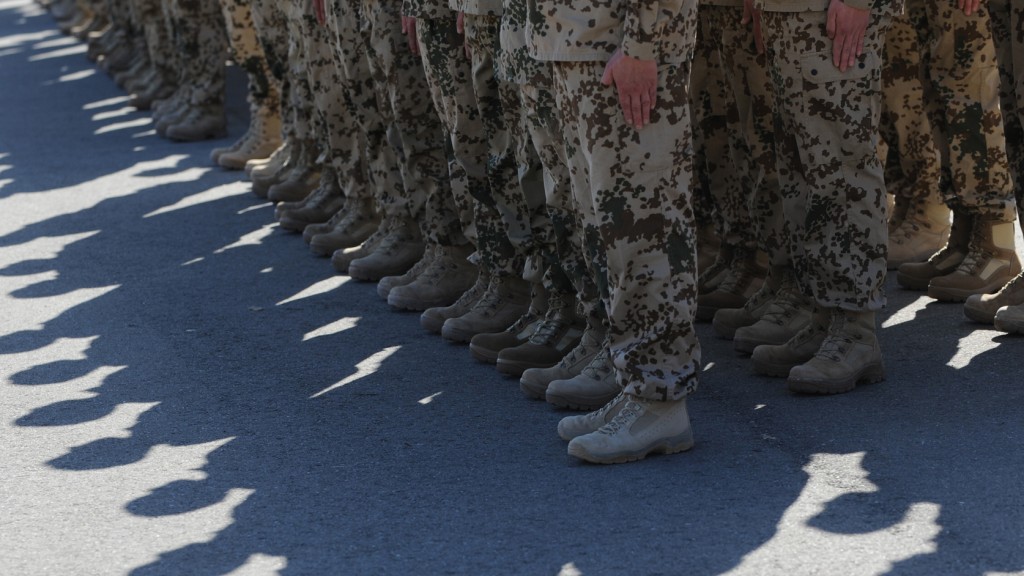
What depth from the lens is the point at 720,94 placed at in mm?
5375

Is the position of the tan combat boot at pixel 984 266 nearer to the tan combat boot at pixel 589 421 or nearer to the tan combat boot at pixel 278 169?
the tan combat boot at pixel 589 421

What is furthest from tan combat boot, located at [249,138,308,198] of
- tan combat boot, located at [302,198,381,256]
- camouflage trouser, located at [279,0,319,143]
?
tan combat boot, located at [302,198,381,256]

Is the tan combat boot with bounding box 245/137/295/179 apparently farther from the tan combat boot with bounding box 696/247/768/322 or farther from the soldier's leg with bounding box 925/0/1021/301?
the soldier's leg with bounding box 925/0/1021/301

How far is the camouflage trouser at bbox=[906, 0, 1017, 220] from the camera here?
17.0 feet

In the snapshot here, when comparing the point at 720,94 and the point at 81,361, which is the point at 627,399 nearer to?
the point at 720,94

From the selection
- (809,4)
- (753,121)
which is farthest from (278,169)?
(809,4)

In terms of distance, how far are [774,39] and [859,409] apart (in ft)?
3.82

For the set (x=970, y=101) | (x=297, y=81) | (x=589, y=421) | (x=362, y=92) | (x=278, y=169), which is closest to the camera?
(x=589, y=421)

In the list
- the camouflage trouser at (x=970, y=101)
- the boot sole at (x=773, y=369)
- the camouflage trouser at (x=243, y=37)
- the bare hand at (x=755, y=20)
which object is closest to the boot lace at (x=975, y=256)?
the camouflage trouser at (x=970, y=101)

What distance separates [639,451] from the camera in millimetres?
4004

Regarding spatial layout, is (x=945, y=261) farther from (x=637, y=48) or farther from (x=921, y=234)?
(x=637, y=48)

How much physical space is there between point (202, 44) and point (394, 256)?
4.38 metres

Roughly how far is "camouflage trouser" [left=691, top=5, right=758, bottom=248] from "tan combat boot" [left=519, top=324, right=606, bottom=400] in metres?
0.89

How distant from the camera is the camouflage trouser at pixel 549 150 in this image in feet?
13.6
